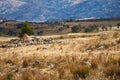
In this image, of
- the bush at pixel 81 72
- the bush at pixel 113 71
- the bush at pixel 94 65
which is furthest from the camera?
the bush at pixel 94 65

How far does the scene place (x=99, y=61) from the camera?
18.1 m

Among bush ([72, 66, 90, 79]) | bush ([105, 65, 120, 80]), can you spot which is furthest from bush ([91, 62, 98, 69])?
bush ([105, 65, 120, 80])

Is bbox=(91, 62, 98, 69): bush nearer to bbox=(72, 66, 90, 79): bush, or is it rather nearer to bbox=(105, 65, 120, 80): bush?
bbox=(72, 66, 90, 79): bush

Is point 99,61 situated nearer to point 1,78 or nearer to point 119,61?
point 119,61

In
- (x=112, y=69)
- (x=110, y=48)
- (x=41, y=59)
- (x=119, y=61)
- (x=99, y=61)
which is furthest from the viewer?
(x=110, y=48)

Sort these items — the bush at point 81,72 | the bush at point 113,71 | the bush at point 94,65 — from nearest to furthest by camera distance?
the bush at point 113,71, the bush at point 81,72, the bush at point 94,65

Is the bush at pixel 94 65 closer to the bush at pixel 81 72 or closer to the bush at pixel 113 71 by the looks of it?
the bush at pixel 81 72

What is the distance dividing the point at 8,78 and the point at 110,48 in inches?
529

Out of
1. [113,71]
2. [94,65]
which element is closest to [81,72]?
[113,71]

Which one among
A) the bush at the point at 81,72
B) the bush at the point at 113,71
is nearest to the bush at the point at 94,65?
the bush at the point at 81,72

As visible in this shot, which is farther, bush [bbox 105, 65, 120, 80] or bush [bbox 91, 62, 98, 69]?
bush [bbox 91, 62, 98, 69]

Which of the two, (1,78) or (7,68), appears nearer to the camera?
(1,78)

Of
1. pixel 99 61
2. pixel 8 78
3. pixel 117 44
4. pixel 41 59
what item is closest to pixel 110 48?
pixel 117 44

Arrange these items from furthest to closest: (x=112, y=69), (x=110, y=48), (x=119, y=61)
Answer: (x=110, y=48) → (x=119, y=61) → (x=112, y=69)
